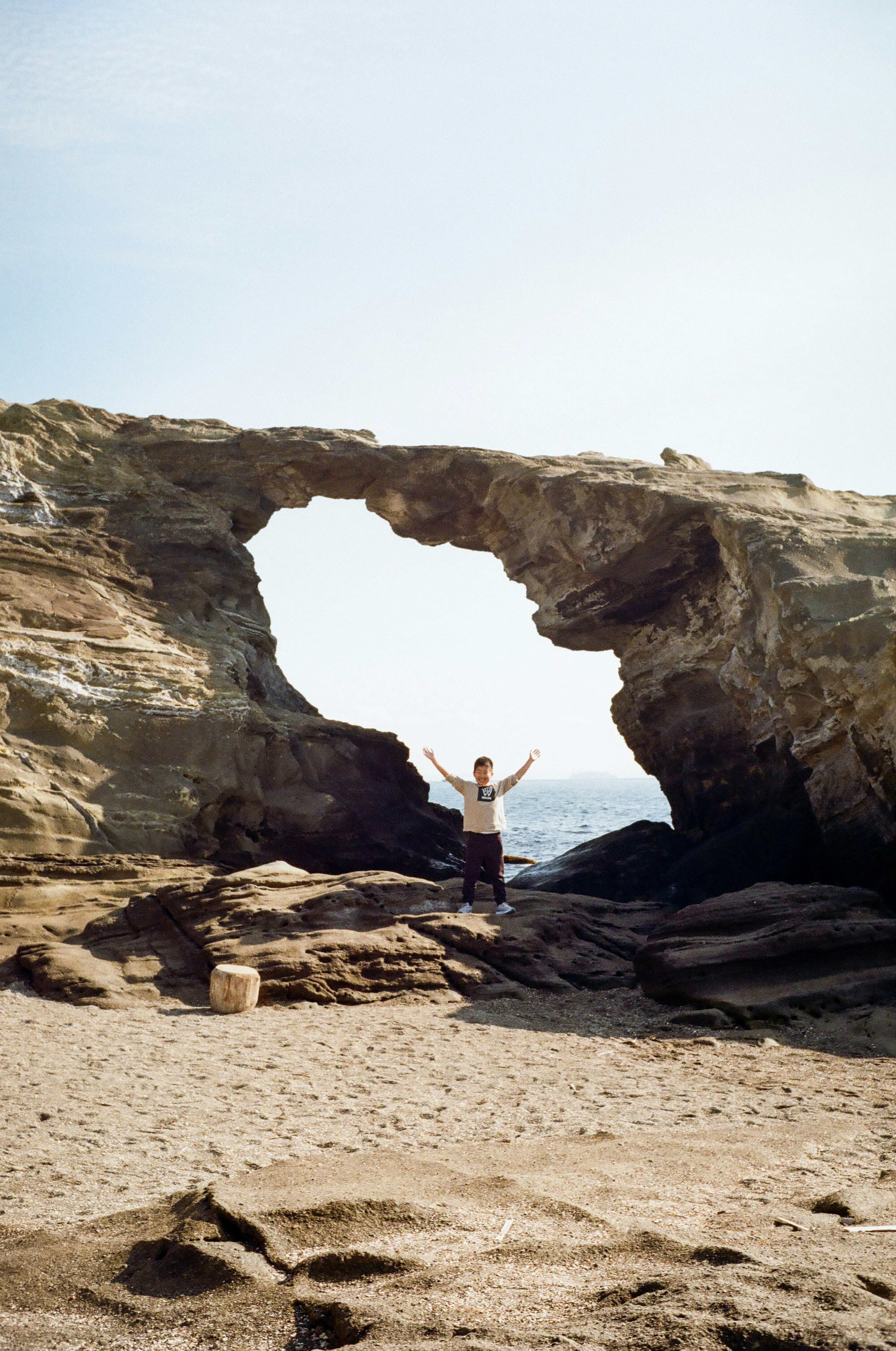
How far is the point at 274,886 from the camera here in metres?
12.2

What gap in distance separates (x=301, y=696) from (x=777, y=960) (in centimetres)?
1237

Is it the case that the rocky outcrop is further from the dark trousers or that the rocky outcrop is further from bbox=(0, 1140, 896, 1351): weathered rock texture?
Answer: bbox=(0, 1140, 896, 1351): weathered rock texture

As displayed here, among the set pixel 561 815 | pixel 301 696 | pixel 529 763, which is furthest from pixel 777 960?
pixel 561 815

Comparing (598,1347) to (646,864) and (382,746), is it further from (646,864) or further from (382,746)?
(646,864)

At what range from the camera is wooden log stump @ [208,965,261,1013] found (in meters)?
9.76

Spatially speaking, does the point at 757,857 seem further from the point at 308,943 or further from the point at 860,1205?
the point at 860,1205

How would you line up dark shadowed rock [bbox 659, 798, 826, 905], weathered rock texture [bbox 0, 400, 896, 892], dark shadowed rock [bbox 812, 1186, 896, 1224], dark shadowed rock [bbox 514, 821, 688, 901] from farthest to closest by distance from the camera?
1. dark shadowed rock [bbox 514, 821, 688, 901]
2. dark shadowed rock [bbox 659, 798, 826, 905]
3. weathered rock texture [bbox 0, 400, 896, 892]
4. dark shadowed rock [bbox 812, 1186, 896, 1224]

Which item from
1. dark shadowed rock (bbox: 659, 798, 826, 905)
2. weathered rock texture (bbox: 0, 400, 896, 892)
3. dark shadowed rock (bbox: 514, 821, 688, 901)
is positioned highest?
weathered rock texture (bbox: 0, 400, 896, 892)

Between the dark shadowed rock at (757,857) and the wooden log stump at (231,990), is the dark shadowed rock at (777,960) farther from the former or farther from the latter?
the dark shadowed rock at (757,857)

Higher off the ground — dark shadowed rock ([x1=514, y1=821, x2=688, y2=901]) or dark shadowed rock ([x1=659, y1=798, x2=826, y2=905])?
dark shadowed rock ([x1=659, y1=798, x2=826, y2=905])

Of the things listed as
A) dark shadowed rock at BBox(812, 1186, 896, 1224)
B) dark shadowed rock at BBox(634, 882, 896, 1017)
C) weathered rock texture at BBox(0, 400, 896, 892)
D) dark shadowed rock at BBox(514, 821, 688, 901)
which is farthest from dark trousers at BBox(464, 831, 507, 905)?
dark shadowed rock at BBox(812, 1186, 896, 1224)

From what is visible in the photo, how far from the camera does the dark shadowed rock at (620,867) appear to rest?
19.7 meters

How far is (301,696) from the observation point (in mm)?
20547

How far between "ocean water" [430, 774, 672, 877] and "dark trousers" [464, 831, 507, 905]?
9.05 metres
